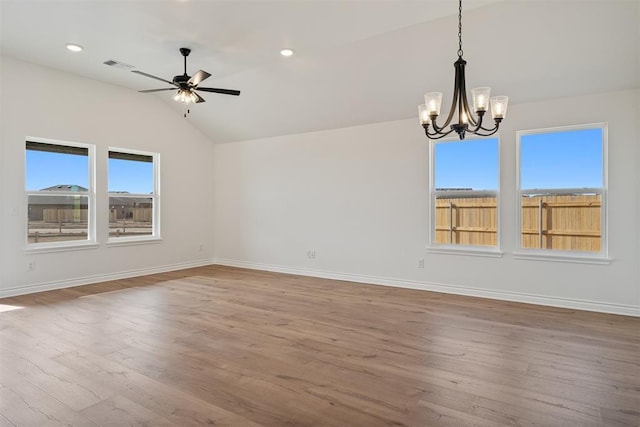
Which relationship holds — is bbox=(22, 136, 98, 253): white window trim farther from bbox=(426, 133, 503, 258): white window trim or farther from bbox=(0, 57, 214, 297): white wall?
bbox=(426, 133, 503, 258): white window trim

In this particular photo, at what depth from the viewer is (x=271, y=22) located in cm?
371

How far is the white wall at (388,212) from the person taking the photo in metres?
4.16

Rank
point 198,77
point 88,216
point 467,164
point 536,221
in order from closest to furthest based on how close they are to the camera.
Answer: point 198,77 → point 536,221 → point 467,164 → point 88,216

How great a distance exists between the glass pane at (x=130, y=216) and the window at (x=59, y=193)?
13.7 inches

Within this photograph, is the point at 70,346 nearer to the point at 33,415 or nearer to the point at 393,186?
the point at 33,415

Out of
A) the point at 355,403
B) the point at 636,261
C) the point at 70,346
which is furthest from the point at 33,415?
the point at 636,261

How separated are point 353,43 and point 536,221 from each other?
3140 mm

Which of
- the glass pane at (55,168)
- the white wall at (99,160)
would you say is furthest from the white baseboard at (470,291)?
the glass pane at (55,168)

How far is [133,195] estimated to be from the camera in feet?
20.9

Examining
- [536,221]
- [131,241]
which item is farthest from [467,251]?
[131,241]

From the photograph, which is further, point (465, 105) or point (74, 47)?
point (74, 47)

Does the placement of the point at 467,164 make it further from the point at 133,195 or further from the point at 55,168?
the point at 55,168

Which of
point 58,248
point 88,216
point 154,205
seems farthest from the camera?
point 154,205

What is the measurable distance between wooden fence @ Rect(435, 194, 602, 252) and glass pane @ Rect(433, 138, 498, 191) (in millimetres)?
206
